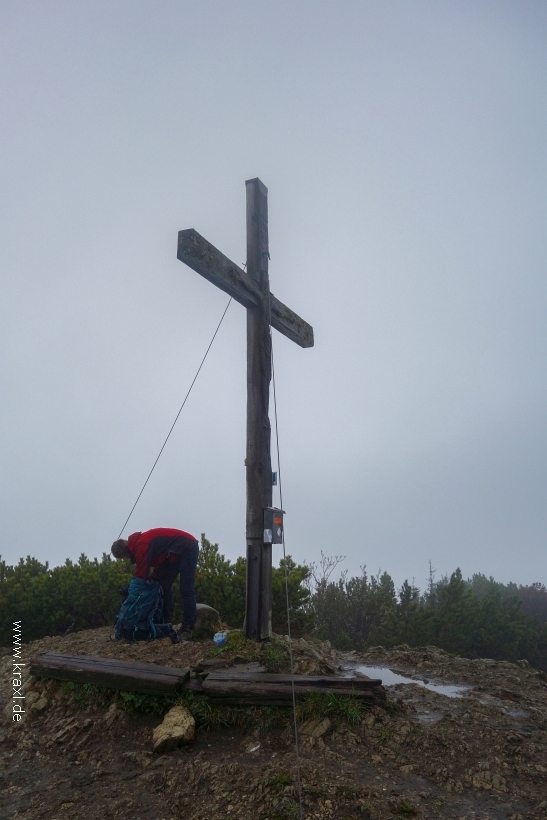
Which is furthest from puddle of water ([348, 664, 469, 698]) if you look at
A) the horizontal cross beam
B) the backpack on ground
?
the horizontal cross beam

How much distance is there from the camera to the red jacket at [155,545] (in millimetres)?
7164

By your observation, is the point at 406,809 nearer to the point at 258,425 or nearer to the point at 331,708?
the point at 331,708

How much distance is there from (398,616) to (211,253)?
731 centimetres

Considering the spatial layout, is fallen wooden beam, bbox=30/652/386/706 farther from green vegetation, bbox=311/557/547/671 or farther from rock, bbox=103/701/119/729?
green vegetation, bbox=311/557/547/671

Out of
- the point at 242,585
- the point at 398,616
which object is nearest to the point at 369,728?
the point at 242,585

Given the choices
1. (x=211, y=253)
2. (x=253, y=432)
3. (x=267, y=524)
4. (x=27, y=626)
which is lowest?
(x=27, y=626)

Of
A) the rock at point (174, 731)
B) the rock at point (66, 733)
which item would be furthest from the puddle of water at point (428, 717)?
the rock at point (66, 733)

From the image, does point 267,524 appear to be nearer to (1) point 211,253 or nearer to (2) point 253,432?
(2) point 253,432

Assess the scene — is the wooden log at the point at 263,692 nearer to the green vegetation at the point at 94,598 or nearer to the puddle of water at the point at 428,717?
the puddle of water at the point at 428,717

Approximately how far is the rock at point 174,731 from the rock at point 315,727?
0.91 meters

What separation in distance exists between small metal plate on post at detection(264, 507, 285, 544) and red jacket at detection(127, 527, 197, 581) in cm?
117

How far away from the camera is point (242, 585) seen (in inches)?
352

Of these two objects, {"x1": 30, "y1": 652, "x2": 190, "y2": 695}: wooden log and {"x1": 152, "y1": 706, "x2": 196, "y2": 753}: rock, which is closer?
{"x1": 152, "y1": 706, "x2": 196, "y2": 753}: rock

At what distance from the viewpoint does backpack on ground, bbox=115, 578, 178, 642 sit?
276 inches
